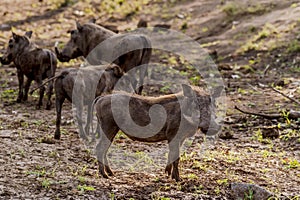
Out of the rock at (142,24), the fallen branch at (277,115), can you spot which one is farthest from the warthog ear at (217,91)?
the rock at (142,24)

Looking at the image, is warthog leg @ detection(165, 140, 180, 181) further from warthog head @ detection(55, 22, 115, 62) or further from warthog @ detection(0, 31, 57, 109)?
warthog head @ detection(55, 22, 115, 62)

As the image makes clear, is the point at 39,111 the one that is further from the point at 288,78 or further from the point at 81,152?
the point at 288,78

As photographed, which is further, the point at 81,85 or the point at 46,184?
the point at 81,85

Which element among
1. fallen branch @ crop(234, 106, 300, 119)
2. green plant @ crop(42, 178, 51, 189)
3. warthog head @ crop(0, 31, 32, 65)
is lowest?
fallen branch @ crop(234, 106, 300, 119)

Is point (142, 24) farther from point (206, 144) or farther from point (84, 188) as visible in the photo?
point (84, 188)

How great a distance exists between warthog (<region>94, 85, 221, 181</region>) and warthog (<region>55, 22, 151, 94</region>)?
14.4ft

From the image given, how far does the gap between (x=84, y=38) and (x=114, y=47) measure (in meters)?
1.01

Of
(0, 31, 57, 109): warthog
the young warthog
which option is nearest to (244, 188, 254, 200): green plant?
the young warthog

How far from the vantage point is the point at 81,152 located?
736cm

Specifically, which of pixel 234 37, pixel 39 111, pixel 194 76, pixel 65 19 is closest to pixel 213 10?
pixel 234 37

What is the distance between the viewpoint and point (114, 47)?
1072 cm

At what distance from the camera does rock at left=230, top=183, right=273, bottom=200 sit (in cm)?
569

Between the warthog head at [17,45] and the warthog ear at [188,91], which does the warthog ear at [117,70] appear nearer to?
the warthog ear at [188,91]

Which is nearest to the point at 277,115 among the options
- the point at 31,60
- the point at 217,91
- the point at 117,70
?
the point at 217,91
